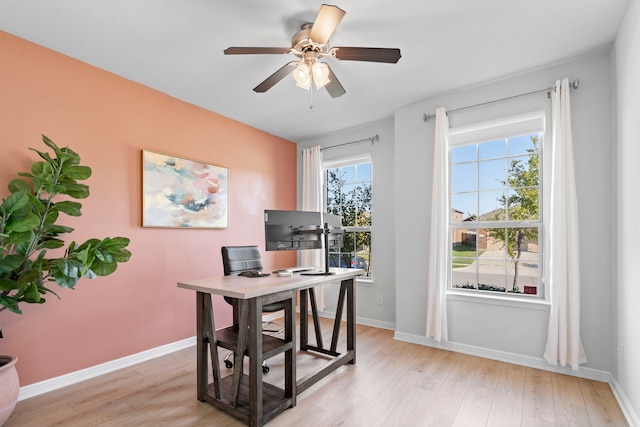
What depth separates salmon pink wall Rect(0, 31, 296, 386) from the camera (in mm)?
2318

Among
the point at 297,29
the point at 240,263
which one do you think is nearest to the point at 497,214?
the point at 297,29

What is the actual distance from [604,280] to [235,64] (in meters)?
3.56

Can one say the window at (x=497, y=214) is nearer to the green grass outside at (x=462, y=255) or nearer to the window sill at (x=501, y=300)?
the green grass outside at (x=462, y=255)

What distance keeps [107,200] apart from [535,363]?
4.11 metres

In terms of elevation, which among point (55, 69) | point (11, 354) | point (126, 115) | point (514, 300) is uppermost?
point (55, 69)

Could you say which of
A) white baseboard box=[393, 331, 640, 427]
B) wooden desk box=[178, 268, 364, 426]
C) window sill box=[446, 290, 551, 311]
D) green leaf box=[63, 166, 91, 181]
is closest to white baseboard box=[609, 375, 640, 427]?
white baseboard box=[393, 331, 640, 427]

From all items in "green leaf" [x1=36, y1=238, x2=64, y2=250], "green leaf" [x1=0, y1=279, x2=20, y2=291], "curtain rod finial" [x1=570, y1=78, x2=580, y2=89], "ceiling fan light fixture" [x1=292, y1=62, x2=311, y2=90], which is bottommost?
"green leaf" [x1=0, y1=279, x2=20, y2=291]

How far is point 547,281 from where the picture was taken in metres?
2.80

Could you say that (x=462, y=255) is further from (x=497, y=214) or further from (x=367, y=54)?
(x=367, y=54)

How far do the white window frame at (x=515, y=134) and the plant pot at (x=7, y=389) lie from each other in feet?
11.7

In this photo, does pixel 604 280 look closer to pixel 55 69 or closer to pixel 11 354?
pixel 11 354

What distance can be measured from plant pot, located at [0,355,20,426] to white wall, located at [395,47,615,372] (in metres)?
3.28

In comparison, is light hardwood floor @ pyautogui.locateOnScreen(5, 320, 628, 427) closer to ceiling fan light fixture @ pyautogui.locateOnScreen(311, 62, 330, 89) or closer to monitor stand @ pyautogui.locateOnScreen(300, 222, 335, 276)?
monitor stand @ pyautogui.locateOnScreen(300, 222, 335, 276)

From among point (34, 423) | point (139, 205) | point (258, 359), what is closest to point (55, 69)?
point (139, 205)
